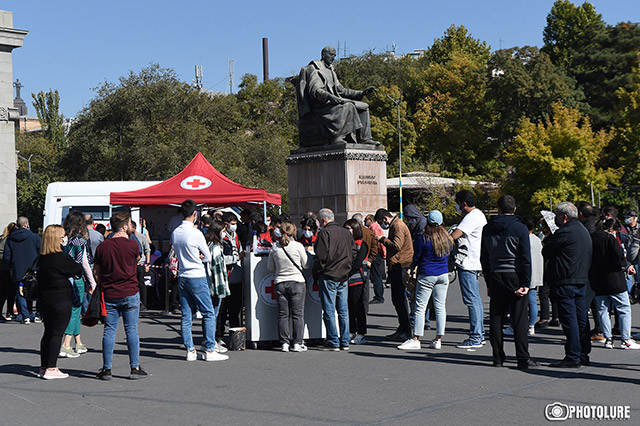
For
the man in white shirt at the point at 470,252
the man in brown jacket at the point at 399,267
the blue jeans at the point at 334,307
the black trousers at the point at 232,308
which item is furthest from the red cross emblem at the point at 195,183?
the man in white shirt at the point at 470,252

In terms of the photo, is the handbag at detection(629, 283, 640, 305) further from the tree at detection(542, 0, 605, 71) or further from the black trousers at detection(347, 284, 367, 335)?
the tree at detection(542, 0, 605, 71)

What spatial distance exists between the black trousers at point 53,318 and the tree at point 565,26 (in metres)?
61.3

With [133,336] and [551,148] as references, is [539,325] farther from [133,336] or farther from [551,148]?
[551,148]

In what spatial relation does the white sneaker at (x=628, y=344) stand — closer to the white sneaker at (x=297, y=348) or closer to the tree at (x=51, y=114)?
the white sneaker at (x=297, y=348)

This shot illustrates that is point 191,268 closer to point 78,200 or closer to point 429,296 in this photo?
point 429,296

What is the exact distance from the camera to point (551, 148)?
46.5 m

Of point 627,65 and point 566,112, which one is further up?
point 627,65

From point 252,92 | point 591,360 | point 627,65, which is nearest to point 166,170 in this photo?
point 252,92

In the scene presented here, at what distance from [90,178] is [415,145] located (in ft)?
78.7

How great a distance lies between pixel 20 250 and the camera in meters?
14.3

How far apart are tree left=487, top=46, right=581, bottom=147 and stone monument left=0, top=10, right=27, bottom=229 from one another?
100.0 feet

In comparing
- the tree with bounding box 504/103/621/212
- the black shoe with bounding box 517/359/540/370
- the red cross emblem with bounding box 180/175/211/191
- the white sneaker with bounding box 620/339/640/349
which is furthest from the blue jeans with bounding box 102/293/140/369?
the tree with bounding box 504/103/621/212

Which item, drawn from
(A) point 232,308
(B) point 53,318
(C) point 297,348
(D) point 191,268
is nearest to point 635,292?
(C) point 297,348

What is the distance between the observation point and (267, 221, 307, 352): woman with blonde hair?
1034cm
